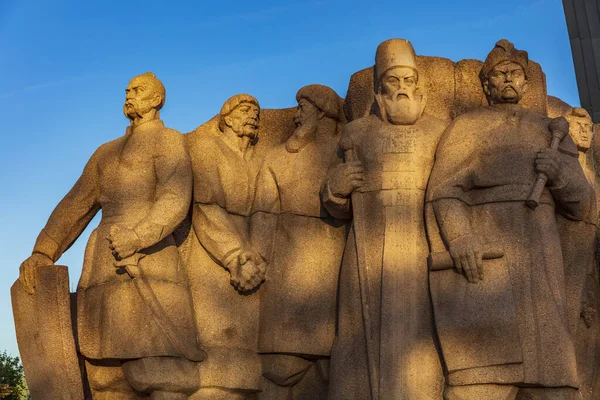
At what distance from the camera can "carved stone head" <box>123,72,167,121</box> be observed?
882 centimetres

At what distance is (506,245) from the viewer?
7672 mm

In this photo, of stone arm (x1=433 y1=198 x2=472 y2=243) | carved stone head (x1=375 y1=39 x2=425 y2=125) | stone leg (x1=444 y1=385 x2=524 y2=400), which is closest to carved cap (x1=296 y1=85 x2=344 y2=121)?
carved stone head (x1=375 y1=39 x2=425 y2=125)

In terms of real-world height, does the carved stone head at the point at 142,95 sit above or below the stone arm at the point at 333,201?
above

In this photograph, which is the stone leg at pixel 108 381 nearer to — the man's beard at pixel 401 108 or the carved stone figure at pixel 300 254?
the carved stone figure at pixel 300 254

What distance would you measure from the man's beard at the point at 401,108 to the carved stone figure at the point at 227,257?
140cm

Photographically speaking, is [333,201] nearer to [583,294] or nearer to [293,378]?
[293,378]

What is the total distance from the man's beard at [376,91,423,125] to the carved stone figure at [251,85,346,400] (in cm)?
74

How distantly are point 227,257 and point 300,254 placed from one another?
0.64m

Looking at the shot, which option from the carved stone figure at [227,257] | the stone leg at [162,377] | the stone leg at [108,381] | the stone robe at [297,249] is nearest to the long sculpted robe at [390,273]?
the stone robe at [297,249]

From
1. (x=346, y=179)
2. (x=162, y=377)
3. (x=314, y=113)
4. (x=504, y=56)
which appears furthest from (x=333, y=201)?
(x=162, y=377)

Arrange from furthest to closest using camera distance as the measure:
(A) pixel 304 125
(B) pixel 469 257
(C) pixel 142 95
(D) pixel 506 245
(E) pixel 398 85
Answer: (A) pixel 304 125 → (C) pixel 142 95 → (E) pixel 398 85 → (D) pixel 506 245 → (B) pixel 469 257

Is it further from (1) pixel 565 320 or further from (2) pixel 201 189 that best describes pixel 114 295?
(1) pixel 565 320

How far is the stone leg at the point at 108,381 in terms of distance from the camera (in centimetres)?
831

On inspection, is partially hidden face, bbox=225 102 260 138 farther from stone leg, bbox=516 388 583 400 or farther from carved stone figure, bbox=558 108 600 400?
stone leg, bbox=516 388 583 400
